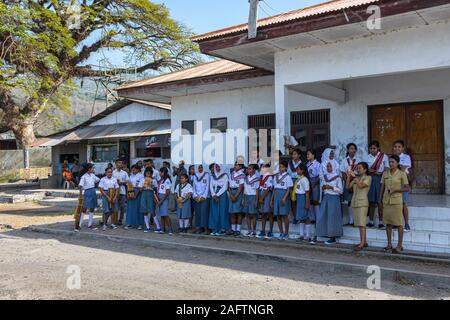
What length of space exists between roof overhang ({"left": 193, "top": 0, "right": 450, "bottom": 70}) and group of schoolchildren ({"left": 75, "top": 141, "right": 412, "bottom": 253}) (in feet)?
6.90

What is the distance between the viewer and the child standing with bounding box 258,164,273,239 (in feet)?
29.2

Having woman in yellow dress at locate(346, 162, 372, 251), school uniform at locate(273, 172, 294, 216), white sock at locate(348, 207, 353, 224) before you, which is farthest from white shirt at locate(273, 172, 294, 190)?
woman in yellow dress at locate(346, 162, 372, 251)

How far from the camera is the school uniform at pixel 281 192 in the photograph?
28.3 feet

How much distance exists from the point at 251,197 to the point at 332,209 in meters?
1.85

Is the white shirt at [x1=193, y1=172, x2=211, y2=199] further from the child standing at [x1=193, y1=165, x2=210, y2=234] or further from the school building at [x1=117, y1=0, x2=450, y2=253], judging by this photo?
the school building at [x1=117, y1=0, x2=450, y2=253]

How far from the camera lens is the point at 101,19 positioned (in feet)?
83.8

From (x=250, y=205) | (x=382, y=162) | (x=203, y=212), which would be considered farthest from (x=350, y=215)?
(x=203, y=212)

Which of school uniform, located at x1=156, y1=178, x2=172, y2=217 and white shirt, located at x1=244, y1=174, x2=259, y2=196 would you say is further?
school uniform, located at x1=156, y1=178, x2=172, y2=217

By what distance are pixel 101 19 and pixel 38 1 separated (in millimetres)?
3478

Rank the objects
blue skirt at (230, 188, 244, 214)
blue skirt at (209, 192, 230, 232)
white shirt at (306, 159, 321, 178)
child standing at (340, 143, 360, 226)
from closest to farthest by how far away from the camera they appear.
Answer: child standing at (340, 143, 360, 226)
white shirt at (306, 159, 321, 178)
blue skirt at (230, 188, 244, 214)
blue skirt at (209, 192, 230, 232)

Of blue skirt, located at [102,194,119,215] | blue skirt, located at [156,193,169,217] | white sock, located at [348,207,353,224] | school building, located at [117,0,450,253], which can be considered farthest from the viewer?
blue skirt, located at [102,194,119,215]

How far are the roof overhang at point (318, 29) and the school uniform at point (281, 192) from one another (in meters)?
2.65
